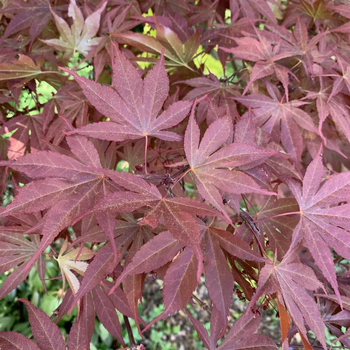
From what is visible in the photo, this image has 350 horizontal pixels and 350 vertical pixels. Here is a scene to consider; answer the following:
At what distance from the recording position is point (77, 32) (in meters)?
0.99

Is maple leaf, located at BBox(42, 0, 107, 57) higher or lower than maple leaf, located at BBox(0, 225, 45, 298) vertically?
higher

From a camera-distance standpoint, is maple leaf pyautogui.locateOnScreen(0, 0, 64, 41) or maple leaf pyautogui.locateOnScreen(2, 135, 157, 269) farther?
maple leaf pyautogui.locateOnScreen(0, 0, 64, 41)

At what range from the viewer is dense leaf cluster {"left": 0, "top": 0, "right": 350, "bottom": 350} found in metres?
0.61

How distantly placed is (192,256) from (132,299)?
150 mm

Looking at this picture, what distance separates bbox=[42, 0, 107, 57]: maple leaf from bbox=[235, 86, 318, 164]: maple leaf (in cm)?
43

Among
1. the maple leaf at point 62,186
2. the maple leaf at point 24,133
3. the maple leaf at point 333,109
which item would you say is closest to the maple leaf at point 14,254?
the maple leaf at point 62,186

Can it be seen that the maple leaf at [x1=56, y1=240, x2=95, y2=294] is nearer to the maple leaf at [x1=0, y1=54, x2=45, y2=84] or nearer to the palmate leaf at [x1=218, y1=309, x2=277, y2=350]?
the palmate leaf at [x1=218, y1=309, x2=277, y2=350]

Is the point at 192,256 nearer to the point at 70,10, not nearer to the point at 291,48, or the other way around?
the point at 291,48

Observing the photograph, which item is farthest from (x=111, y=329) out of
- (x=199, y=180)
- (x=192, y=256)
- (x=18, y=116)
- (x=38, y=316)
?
(x=18, y=116)

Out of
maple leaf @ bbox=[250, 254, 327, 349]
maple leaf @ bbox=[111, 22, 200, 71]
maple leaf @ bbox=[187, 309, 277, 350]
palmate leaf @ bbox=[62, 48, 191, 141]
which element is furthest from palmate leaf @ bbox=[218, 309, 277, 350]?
maple leaf @ bbox=[111, 22, 200, 71]

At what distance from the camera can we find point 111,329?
0.83m

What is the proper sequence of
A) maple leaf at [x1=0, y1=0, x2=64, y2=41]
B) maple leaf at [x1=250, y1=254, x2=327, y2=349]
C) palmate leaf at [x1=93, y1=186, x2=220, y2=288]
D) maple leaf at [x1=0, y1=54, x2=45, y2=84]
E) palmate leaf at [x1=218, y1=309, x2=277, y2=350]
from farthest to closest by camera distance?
maple leaf at [x1=0, y1=0, x2=64, y2=41] < maple leaf at [x1=0, y1=54, x2=45, y2=84] < palmate leaf at [x1=218, y1=309, x2=277, y2=350] < maple leaf at [x1=250, y1=254, x2=327, y2=349] < palmate leaf at [x1=93, y1=186, x2=220, y2=288]

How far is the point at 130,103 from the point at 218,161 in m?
0.21

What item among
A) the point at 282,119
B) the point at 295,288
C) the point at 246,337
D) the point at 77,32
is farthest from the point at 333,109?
the point at 77,32
